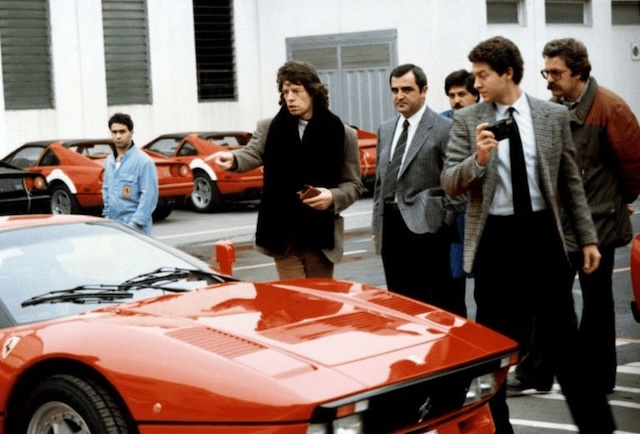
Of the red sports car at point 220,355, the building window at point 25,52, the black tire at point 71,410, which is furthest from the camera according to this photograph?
the building window at point 25,52

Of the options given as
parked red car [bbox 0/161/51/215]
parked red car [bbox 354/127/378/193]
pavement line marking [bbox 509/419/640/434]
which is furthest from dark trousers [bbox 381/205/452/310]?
parked red car [bbox 354/127/378/193]

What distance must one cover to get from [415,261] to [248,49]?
22012 millimetres

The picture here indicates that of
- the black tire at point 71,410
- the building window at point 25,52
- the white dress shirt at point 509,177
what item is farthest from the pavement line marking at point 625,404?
the building window at point 25,52

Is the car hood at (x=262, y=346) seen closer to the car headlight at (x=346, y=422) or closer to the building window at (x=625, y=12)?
the car headlight at (x=346, y=422)

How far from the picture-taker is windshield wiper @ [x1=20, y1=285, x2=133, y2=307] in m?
5.21

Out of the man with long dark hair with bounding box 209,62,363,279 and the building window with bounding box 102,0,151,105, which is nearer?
the man with long dark hair with bounding box 209,62,363,279

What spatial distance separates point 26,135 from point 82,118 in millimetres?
1280

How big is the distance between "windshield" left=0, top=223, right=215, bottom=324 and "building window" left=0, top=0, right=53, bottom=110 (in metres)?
20.1

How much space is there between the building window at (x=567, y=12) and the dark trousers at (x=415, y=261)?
22681 millimetres

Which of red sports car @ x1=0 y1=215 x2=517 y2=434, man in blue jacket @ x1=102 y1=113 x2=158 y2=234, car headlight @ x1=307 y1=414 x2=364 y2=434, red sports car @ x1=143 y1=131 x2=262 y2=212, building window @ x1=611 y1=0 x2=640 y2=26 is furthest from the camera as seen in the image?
building window @ x1=611 y1=0 x2=640 y2=26

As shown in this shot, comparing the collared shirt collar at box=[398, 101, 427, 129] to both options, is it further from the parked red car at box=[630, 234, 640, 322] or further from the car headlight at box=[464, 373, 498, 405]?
the car headlight at box=[464, 373, 498, 405]

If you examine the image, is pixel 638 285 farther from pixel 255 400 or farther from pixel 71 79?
pixel 71 79

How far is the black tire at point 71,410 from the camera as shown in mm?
4344

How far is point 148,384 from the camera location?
4.29 metres
